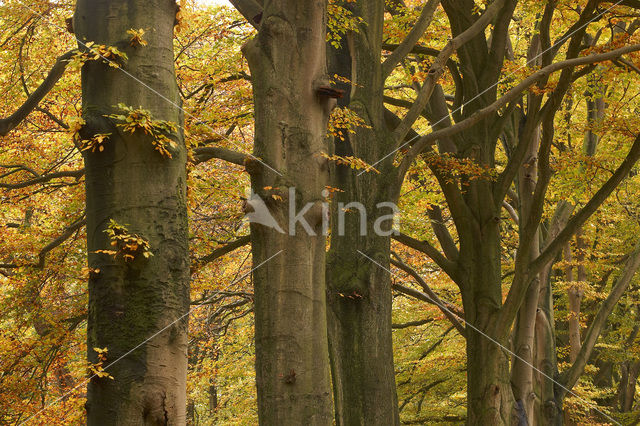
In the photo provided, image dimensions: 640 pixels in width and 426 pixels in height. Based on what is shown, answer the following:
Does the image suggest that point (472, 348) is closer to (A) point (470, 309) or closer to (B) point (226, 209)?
(A) point (470, 309)

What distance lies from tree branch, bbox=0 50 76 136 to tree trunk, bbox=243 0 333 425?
1.45 metres

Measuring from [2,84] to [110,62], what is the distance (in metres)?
5.36

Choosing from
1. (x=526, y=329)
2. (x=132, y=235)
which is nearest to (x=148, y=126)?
(x=132, y=235)

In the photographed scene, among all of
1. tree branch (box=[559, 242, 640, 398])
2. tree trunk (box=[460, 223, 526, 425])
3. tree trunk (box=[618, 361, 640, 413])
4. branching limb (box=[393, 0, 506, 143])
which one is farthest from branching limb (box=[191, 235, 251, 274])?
tree trunk (box=[618, 361, 640, 413])

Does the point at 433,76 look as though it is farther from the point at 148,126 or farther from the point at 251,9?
the point at 148,126

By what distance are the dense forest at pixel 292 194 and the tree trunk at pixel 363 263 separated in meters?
0.02

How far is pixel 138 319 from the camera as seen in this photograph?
11.5 ft

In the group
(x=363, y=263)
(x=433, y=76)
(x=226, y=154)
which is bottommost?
(x=363, y=263)

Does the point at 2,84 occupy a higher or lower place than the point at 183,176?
higher

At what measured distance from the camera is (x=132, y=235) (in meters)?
3.48

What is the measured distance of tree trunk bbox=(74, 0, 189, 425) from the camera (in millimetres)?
3461

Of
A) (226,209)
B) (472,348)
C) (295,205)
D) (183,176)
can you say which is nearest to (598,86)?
(472,348)

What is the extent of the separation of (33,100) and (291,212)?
1.85 m

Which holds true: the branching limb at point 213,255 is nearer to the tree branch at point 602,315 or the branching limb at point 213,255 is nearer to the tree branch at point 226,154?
the tree branch at point 226,154
